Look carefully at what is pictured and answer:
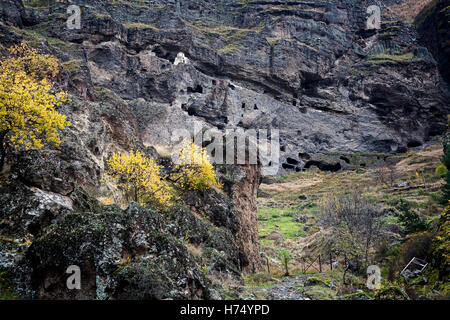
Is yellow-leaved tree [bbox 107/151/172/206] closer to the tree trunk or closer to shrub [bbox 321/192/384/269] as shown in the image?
the tree trunk

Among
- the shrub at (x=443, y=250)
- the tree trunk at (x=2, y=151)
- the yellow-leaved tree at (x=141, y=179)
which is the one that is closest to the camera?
the shrub at (x=443, y=250)

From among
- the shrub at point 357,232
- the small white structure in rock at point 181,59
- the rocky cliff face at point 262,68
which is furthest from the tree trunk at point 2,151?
the small white structure in rock at point 181,59

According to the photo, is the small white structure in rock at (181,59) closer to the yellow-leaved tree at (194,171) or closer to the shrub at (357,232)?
the shrub at (357,232)

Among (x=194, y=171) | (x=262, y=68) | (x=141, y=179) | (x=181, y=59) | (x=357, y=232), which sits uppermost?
(x=262, y=68)

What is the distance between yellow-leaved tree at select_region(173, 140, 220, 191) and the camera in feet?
55.9

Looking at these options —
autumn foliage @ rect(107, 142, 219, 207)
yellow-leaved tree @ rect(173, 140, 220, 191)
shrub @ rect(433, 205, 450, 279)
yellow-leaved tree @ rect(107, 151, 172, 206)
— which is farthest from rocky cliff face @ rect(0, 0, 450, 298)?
shrub @ rect(433, 205, 450, 279)

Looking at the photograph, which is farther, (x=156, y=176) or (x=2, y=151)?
(x=156, y=176)

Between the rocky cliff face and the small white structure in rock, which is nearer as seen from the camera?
the rocky cliff face

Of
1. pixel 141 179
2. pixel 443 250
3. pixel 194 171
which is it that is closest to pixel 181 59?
pixel 194 171

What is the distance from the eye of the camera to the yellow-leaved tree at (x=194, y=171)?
671 inches

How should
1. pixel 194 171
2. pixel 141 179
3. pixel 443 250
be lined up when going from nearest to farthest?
pixel 443 250, pixel 141 179, pixel 194 171

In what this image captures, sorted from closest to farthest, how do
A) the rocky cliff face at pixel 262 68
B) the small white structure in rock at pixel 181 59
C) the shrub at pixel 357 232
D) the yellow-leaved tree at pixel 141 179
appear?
the yellow-leaved tree at pixel 141 179 → the shrub at pixel 357 232 → the rocky cliff face at pixel 262 68 → the small white structure in rock at pixel 181 59

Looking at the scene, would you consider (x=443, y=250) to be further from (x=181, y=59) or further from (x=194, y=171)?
(x=181, y=59)

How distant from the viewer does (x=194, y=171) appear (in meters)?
17.4
